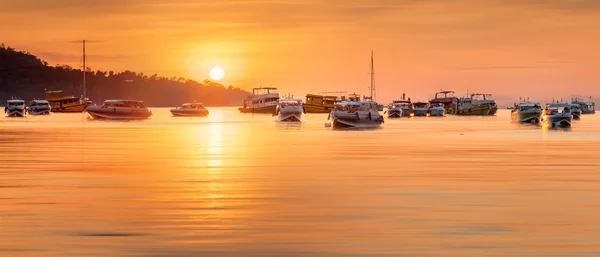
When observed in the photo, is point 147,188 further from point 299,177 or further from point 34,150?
point 34,150

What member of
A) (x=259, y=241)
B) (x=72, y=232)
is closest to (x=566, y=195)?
(x=259, y=241)

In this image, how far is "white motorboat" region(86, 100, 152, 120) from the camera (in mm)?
135500

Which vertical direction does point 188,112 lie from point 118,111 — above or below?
below

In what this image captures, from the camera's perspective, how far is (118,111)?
136 m

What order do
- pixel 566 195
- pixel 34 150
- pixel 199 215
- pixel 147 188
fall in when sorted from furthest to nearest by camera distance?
pixel 34 150, pixel 147 188, pixel 566 195, pixel 199 215

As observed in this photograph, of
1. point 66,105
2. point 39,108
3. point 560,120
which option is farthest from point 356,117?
point 66,105

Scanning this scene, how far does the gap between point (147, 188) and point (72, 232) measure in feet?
29.1

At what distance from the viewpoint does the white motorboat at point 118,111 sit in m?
136

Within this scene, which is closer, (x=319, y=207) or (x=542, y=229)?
(x=542, y=229)

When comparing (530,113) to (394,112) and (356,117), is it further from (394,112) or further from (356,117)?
(394,112)

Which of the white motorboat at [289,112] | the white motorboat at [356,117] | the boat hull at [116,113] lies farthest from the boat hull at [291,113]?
the boat hull at [116,113]

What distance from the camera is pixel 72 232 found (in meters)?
16.7

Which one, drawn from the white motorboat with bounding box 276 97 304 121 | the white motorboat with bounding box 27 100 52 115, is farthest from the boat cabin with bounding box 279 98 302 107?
the white motorboat with bounding box 27 100 52 115

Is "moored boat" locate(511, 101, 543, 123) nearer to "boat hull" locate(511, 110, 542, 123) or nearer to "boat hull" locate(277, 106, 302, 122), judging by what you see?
"boat hull" locate(511, 110, 542, 123)
